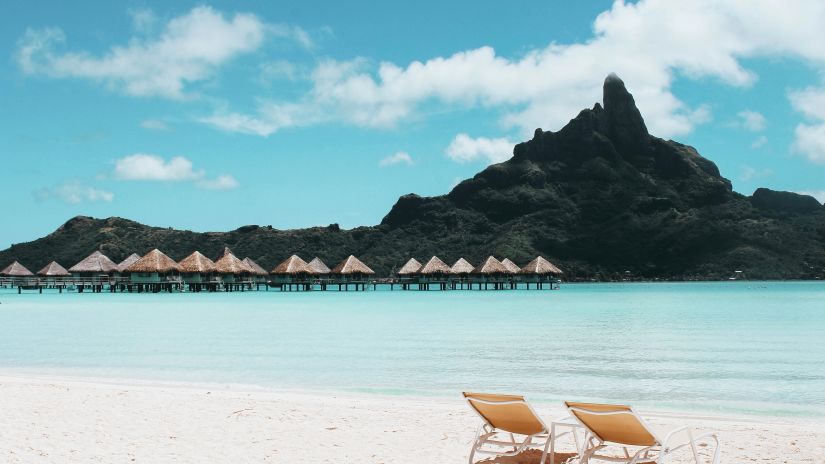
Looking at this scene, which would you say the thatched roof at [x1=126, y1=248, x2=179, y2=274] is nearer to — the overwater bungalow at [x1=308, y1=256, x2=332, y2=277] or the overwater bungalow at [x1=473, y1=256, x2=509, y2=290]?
the overwater bungalow at [x1=308, y1=256, x2=332, y2=277]

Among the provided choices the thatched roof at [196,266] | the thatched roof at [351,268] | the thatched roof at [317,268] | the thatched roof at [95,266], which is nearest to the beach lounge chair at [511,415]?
the thatched roof at [196,266]

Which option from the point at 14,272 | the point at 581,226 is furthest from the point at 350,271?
the point at 581,226

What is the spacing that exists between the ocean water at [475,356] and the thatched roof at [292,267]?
3556 cm

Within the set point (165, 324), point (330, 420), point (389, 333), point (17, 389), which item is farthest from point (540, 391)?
point (165, 324)

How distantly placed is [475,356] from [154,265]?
4484 cm

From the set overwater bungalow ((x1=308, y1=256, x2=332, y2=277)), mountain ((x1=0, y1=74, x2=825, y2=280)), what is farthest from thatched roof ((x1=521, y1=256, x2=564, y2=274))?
mountain ((x1=0, y1=74, x2=825, y2=280))

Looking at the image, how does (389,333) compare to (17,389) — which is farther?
(389,333)

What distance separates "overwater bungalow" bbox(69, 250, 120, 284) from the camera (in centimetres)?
5975

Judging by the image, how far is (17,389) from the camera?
945cm

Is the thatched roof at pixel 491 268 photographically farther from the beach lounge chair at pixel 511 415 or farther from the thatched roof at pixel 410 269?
the beach lounge chair at pixel 511 415

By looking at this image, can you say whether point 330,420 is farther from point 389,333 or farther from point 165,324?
point 165,324

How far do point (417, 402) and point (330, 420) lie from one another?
1948 mm

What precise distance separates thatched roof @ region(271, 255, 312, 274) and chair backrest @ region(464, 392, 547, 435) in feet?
189

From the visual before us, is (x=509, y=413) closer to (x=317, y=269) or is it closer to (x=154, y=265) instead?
(x=154, y=265)
